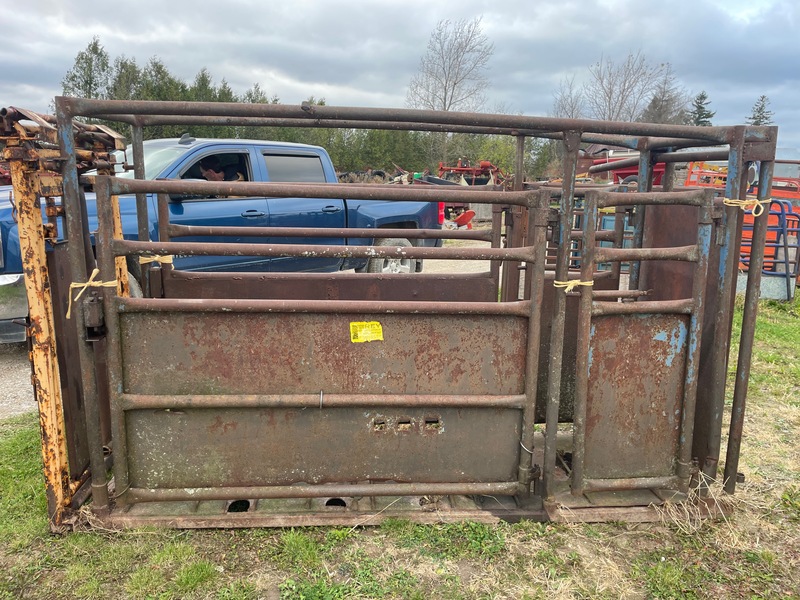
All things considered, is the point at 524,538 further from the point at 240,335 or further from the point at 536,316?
the point at 240,335

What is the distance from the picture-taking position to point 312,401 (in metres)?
2.79

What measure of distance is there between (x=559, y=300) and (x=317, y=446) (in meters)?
1.39

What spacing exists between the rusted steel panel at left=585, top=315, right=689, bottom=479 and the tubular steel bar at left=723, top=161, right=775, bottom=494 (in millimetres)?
400

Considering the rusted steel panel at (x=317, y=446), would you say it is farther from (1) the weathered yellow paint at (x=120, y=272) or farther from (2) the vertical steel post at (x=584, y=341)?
(1) the weathered yellow paint at (x=120, y=272)

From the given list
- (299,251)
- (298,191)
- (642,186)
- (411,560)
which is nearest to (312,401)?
(299,251)

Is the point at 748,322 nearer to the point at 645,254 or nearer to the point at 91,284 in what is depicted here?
the point at 645,254

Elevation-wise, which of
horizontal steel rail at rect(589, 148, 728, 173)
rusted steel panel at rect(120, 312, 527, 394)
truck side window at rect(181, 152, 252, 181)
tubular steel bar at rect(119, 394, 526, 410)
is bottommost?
tubular steel bar at rect(119, 394, 526, 410)

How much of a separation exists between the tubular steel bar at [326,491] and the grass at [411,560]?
6.2 inches

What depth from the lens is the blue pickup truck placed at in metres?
4.82

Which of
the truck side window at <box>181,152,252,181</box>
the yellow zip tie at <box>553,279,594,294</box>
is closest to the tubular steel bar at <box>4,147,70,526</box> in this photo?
the yellow zip tie at <box>553,279,594,294</box>

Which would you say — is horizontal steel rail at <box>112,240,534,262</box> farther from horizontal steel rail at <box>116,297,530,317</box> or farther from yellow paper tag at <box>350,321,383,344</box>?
yellow paper tag at <box>350,321,383,344</box>

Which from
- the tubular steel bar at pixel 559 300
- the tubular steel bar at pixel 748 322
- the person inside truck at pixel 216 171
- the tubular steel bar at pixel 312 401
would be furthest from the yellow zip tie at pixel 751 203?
the person inside truck at pixel 216 171

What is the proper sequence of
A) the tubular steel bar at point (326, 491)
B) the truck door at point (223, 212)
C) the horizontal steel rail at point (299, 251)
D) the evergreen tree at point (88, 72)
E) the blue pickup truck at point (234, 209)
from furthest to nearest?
1. the evergreen tree at point (88, 72)
2. the truck door at point (223, 212)
3. the blue pickup truck at point (234, 209)
4. the tubular steel bar at point (326, 491)
5. the horizontal steel rail at point (299, 251)

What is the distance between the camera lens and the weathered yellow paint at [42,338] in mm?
2520
